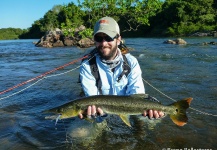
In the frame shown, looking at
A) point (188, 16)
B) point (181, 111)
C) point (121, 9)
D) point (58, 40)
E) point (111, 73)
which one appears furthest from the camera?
point (188, 16)

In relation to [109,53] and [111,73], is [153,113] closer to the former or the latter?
[111,73]

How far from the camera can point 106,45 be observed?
15.2ft

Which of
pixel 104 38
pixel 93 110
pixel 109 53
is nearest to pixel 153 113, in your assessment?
pixel 93 110

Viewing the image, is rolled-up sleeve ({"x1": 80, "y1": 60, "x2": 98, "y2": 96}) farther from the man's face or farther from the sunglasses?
the sunglasses

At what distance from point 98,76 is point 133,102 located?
108 cm

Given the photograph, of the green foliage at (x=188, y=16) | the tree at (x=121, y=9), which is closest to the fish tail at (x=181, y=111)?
the tree at (x=121, y=9)

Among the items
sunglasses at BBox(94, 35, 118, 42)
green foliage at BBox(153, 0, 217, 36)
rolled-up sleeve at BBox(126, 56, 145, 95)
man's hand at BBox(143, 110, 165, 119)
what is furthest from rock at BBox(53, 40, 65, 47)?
man's hand at BBox(143, 110, 165, 119)

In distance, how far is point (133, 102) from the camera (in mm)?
4074

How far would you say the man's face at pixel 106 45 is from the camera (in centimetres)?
460

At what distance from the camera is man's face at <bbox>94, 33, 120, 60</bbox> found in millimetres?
4598

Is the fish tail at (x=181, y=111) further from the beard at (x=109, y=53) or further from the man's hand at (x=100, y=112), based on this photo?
the beard at (x=109, y=53)

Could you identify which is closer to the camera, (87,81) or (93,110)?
(93,110)

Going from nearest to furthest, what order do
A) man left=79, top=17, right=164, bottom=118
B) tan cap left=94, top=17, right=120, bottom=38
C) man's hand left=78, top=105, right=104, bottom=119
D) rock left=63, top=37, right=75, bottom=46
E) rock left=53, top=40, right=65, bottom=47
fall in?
man's hand left=78, top=105, right=104, bottom=119, tan cap left=94, top=17, right=120, bottom=38, man left=79, top=17, right=164, bottom=118, rock left=63, top=37, right=75, bottom=46, rock left=53, top=40, right=65, bottom=47

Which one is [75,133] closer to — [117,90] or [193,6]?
[117,90]
